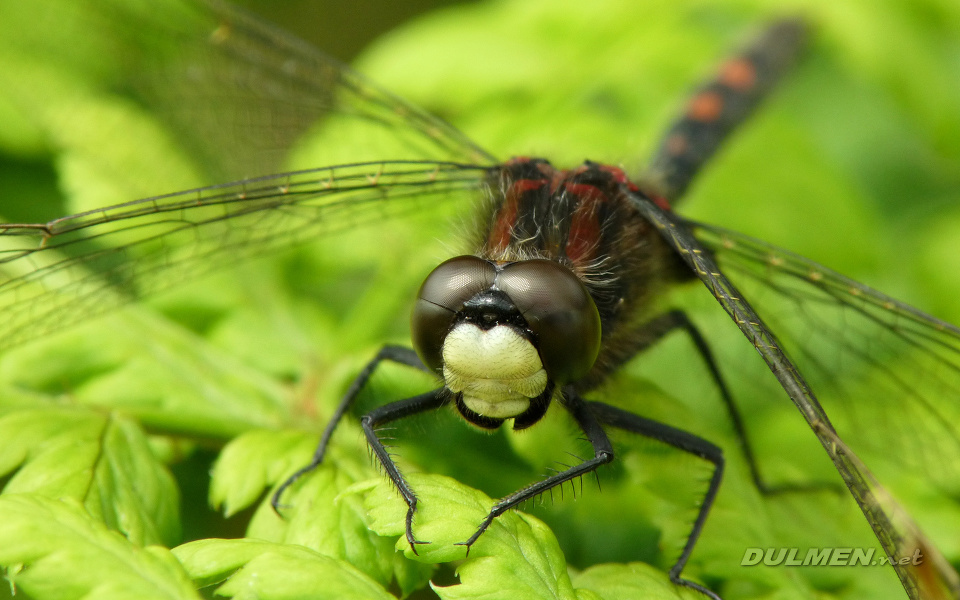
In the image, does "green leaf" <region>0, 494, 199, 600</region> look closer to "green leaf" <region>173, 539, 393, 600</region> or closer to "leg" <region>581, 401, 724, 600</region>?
"green leaf" <region>173, 539, 393, 600</region>

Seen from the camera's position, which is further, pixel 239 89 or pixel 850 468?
pixel 239 89

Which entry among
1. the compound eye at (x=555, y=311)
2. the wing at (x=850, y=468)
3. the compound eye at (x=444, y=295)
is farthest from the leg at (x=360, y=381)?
the wing at (x=850, y=468)

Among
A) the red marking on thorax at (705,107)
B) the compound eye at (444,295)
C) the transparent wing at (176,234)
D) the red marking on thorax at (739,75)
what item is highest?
the red marking on thorax at (739,75)

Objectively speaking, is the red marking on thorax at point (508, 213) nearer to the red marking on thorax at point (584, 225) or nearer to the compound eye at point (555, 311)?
the red marking on thorax at point (584, 225)

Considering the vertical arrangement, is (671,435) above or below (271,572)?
above

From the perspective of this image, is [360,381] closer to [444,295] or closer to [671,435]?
[444,295]

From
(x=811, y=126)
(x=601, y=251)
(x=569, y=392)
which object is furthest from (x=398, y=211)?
(x=811, y=126)

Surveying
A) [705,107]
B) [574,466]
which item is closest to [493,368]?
[574,466]
